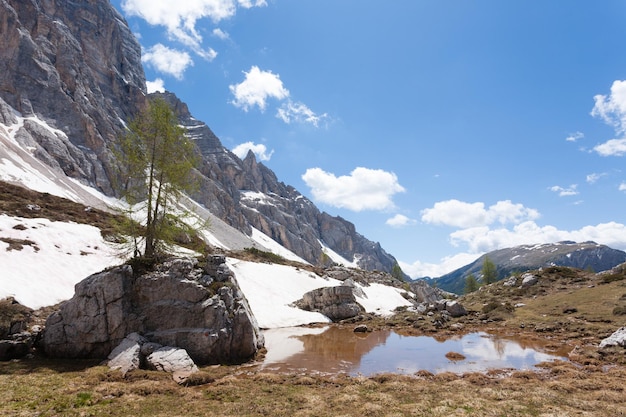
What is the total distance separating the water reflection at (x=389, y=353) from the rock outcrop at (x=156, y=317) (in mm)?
3606

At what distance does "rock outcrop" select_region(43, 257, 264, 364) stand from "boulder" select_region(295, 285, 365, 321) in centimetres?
2717

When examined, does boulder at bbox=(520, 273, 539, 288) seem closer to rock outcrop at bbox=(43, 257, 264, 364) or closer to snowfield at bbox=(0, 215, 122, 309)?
rock outcrop at bbox=(43, 257, 264, 364)

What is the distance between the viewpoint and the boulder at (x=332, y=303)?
1988 inches

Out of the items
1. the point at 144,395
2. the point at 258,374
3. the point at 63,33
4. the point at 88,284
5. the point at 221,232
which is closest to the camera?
the point at 144,395

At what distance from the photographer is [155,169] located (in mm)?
26453

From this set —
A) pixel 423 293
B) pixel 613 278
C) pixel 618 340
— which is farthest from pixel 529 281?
pixel 618 340

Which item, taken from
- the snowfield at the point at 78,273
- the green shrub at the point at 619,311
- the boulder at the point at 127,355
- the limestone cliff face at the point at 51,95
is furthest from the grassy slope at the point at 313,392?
the limestone cliff face at the point at 51,95

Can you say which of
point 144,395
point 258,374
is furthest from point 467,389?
point 144,395

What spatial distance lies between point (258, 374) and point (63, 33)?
240532mm

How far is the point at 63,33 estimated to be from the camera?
185750mm

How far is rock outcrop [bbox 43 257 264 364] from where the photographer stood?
824 inches

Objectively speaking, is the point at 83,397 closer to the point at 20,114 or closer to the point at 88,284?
the point at 88,284

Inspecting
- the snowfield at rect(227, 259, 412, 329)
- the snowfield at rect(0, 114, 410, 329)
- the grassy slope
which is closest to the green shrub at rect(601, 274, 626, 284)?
the snowfield at rect(227, 259, 412, 329)

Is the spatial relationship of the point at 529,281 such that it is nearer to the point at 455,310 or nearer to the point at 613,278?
the point at 613,278
